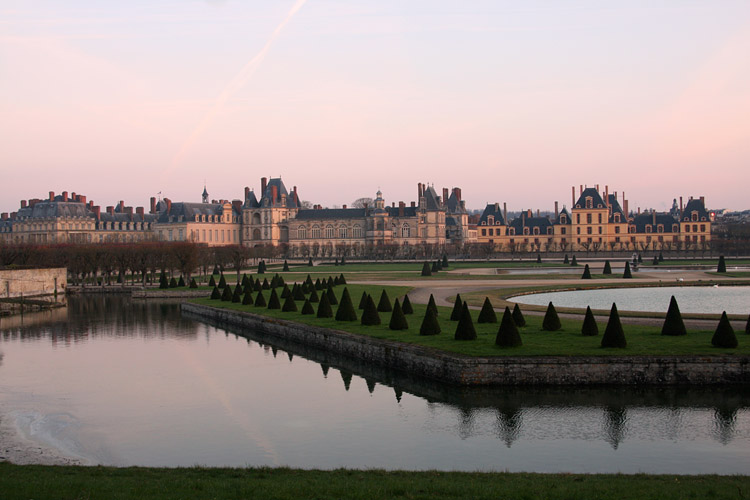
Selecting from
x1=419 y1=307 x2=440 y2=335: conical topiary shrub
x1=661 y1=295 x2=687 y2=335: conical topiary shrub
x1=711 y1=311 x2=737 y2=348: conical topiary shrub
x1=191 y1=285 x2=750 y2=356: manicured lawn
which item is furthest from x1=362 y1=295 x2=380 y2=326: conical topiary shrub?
x1=711 y1=311 x2=737 y2=348: conical topiary shrub

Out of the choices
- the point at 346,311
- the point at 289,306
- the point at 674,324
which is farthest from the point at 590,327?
the point at 289,306

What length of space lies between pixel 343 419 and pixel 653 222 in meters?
85.5

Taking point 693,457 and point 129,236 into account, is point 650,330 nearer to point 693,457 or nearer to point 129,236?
point 693,457

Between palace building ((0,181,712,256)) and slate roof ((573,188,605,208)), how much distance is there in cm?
12

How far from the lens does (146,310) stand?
33938 mm

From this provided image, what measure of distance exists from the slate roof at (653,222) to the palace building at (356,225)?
12 cm

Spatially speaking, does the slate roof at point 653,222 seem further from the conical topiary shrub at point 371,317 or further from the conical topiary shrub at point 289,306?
the conical topiary shrub at point 371,317

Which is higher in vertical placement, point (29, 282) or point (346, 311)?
point (29, 282)

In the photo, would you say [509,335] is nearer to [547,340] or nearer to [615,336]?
[547,340]

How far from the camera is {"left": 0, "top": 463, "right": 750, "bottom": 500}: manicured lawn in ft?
27.2

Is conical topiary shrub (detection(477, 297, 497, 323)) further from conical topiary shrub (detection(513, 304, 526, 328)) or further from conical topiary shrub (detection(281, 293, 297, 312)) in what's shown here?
conical topiary shrub (detection(281, 293, 297, 312))

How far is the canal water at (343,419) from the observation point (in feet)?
37.6

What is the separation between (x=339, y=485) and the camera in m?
8.82

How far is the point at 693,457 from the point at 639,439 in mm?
1108
